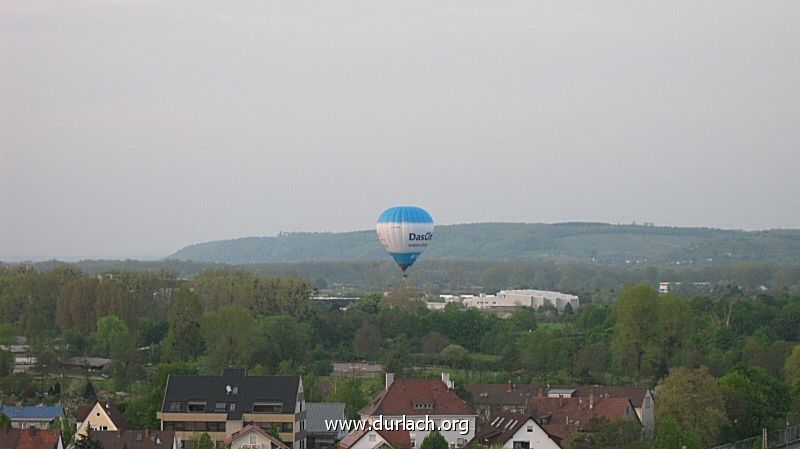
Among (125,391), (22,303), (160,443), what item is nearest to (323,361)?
(125,391)

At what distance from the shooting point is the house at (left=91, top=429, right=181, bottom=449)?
4378 centimetres

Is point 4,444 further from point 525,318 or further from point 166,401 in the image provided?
point 525,318

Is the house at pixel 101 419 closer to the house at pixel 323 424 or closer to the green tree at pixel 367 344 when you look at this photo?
the house at pixel 323 424

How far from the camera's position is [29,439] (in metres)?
42.5

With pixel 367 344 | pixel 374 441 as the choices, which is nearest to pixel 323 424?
pixel 374 441

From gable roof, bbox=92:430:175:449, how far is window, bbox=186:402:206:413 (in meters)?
3.70

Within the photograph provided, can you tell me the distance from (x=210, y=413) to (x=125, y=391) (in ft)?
54.6

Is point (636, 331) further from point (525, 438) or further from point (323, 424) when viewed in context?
point (525, 438)

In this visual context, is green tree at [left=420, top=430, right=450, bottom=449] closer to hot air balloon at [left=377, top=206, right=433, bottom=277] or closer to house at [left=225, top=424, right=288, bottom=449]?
house at [left=225, top=424, right=288, bottom=449]

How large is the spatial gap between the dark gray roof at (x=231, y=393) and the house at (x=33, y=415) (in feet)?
14.6

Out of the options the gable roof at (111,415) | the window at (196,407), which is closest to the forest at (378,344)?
the gable roof at (111,415)

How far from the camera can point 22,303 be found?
93.0m

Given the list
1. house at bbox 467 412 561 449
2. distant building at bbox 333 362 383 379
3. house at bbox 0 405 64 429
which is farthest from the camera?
distant building at bbox 333 362 383 379

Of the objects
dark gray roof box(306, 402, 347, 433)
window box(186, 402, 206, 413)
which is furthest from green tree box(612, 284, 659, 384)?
window box(186, 402, 206, 413)
